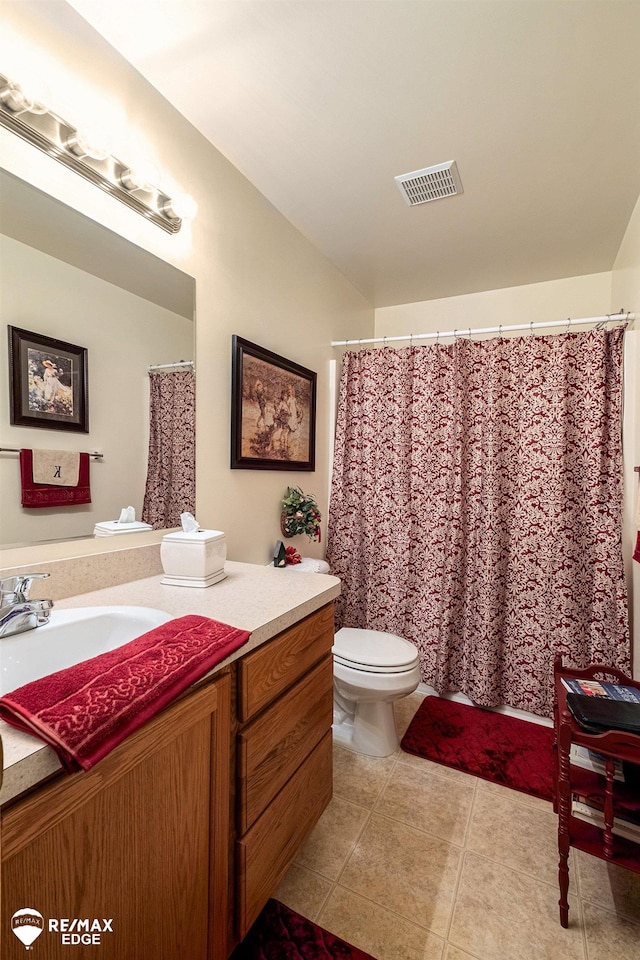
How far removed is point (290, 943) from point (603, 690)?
1214 millimetres

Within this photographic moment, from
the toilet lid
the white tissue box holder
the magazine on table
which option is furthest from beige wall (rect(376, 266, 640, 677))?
the white tissue box holder

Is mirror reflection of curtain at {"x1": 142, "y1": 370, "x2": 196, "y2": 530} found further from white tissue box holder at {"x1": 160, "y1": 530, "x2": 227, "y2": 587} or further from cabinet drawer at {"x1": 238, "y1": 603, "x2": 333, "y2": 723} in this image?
cabinet drawer at {"x1": 238, "y1": 603, "x2": 333, "y2": 723}

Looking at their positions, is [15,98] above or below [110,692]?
above

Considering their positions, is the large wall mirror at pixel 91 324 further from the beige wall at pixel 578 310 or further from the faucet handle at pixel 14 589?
the beige wall at pixel 578 310

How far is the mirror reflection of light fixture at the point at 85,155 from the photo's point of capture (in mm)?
996

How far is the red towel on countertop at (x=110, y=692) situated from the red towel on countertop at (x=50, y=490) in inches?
19.9

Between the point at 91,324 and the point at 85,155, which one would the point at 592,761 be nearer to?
the point at 91,324

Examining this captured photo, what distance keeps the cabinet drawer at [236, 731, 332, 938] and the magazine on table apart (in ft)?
2.83

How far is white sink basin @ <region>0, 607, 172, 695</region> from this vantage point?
84cm

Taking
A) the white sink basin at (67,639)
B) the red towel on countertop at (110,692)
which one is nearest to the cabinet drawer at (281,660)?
the red towel on countertop at (110,692)

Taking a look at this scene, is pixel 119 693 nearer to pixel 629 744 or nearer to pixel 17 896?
pixel 17 896

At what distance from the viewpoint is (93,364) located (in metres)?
1.21

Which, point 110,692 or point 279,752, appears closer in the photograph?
point 110,692

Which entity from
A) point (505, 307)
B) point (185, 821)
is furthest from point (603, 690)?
point (505, 307)
